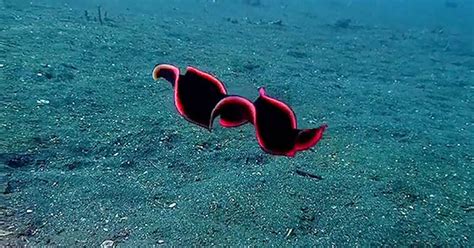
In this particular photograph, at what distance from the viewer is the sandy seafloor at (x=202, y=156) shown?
11.3 feet

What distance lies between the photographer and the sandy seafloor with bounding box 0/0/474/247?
3.44 meters

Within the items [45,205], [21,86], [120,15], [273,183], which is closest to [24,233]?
[45,205]

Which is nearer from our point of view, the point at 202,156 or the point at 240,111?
the point at 240,111

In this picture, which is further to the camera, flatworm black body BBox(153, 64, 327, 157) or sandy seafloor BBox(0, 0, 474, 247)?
sandy seafloor BBox(0, 0, 474, 247)

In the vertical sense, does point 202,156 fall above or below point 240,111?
below

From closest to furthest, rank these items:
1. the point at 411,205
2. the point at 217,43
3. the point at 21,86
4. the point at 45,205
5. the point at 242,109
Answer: the point at 242,109 < the point at 45,205 < the point at 411,205 < the point at 21,86 < the point at 217,43

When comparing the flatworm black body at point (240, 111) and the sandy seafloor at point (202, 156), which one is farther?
the sandy seafloor at point (202, 156)

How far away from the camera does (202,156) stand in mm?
4691

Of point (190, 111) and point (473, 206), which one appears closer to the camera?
point (190, 111)

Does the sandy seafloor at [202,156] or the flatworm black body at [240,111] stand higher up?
the flatworm black body at [240,111]

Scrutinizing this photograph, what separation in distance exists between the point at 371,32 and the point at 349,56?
577 cm

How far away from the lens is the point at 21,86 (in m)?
5.51

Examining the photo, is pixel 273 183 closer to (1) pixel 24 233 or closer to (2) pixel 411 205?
(2) pixel 411 205

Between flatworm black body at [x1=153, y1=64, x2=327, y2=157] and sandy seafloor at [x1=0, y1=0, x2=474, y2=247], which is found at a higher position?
flatworm black body at [x1=153, y1=64, x2=327, y2=157]
